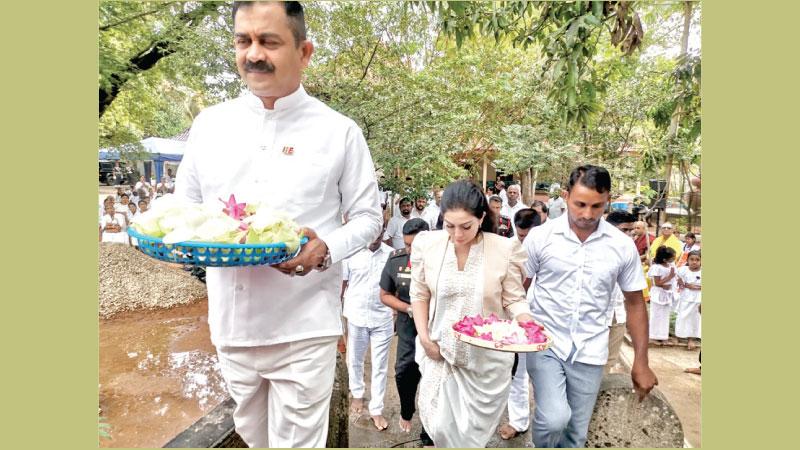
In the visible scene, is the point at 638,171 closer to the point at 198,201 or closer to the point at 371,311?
the point at 371,311

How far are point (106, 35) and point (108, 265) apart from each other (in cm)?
451

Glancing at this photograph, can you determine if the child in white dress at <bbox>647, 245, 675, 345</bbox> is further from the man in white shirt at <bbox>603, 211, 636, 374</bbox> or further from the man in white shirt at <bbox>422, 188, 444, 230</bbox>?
the man in white shirt at <bbox>422, 188, 444, 230</bbox>

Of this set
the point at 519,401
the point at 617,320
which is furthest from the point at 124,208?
the point at 617,320

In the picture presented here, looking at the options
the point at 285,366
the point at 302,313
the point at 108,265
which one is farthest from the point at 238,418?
the point at 108,265

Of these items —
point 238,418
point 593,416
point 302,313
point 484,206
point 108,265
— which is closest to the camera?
point 302,313

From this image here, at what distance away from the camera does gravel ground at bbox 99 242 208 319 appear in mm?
8859

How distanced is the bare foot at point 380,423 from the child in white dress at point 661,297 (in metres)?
4.61

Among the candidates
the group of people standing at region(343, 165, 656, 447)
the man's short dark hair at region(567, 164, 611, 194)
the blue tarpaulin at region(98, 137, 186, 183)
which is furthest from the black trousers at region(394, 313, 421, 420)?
the blue tarpaulin at region(98, 137, 186, 183)

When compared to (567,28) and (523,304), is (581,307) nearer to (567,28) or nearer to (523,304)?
(523,304)

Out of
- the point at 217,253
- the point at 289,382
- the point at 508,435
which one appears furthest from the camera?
the point at 508,435

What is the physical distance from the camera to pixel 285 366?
6.47 feet

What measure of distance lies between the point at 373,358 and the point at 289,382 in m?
3.12

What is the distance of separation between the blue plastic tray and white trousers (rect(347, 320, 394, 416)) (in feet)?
11.2

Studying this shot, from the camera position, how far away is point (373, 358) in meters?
5.02
